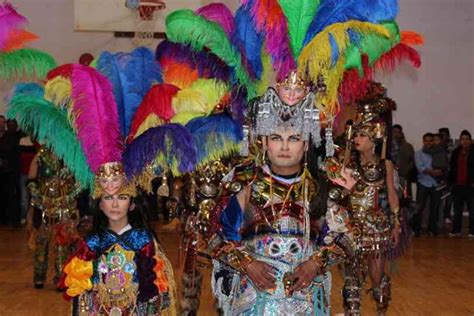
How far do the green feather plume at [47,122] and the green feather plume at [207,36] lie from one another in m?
0.76

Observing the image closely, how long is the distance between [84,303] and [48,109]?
1028 millimetres

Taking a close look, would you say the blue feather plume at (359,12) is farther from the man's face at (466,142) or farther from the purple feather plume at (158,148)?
Result: the man's face at (466,142)

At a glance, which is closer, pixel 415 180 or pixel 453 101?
pixel 415 180

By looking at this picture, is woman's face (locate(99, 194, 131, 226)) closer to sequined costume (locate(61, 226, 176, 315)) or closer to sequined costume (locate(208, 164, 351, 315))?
sequined costume (locate(61, 226, 176, 315))

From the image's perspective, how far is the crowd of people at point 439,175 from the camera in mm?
15695

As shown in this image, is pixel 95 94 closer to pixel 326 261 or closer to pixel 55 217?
pixel 326 261

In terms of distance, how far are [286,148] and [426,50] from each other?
43.8 feet

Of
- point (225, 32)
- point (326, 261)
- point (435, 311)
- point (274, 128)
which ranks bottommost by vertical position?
point (435, 311)

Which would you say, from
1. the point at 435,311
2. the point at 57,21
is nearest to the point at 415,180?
the point at 57,21

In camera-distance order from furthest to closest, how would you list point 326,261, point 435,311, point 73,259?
point 435,311, point 73,259, point 326,261

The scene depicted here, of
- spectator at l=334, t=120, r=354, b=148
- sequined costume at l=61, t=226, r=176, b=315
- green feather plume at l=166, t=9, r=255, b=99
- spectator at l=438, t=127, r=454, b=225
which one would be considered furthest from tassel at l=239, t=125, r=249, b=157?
spectator at l=438, t=127, r=454, b=225

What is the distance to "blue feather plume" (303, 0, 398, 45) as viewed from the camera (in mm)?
5012

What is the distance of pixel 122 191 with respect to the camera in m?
5.32

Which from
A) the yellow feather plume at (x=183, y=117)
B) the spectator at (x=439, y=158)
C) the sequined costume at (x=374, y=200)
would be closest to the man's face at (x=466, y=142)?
the spectator at (x=439, y=158)
